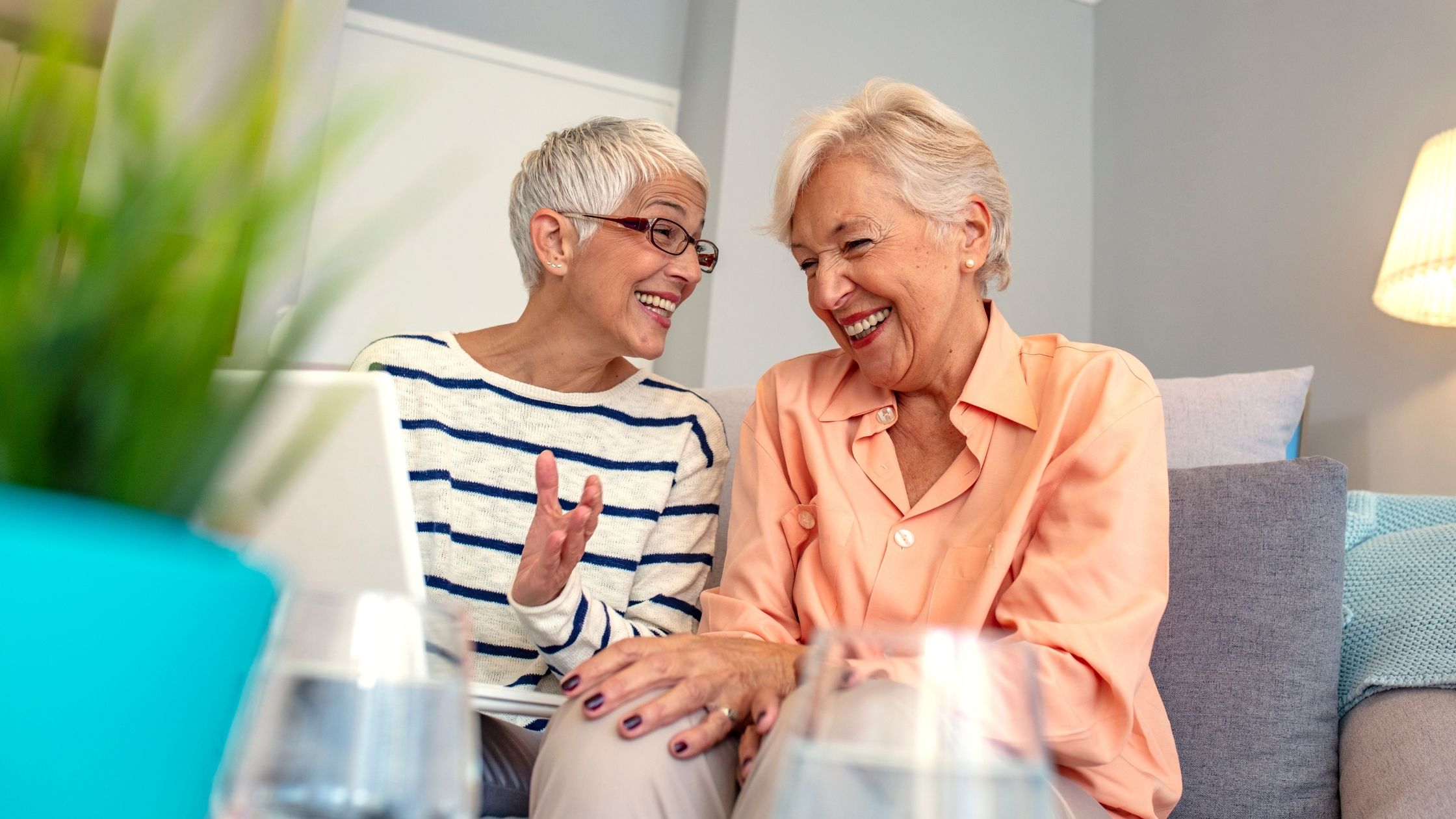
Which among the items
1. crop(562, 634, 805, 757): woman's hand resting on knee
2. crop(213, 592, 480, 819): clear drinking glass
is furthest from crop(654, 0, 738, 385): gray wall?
crop(213, 592, 480, 819): clear drinking glass

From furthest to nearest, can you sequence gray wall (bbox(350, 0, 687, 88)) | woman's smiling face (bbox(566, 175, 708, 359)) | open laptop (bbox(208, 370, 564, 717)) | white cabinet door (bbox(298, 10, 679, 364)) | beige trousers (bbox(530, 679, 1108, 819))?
gray wall (bbox(350, 0, 687, 88)) < white cabinet door (bbox(298, 10, 679, 364)) < woman's smiling face (bbox(566, 175, 708, 359)) < beige trousers (bbox(530, 679, 1108, 819)) < open laptop (bbox(208, 370, 564, 717))

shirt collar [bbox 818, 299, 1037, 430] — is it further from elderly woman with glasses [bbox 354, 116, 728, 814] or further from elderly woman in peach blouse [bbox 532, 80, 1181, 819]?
elderly woman with glasses [bbox 354, 116, 728, 814]

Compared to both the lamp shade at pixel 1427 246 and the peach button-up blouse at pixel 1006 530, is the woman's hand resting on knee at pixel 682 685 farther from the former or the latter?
the lamp shade at pixel 1427 246

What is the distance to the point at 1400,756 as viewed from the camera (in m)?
1.28

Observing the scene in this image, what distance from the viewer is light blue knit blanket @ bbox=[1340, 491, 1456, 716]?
4.50 feet

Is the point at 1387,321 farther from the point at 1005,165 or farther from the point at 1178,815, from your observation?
the point at 1178,815

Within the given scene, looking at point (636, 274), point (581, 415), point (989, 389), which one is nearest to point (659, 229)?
point (636, 274)

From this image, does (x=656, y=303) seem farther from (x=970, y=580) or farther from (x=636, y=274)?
(x=970, y=580)

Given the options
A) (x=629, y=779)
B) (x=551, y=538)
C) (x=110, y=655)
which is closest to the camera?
(x=110, y=655)

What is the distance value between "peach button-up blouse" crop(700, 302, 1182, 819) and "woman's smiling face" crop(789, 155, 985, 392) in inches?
2.4

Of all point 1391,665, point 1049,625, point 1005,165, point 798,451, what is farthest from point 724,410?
point 1005,165

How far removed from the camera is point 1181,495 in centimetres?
156

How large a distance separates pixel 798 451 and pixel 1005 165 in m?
2.83

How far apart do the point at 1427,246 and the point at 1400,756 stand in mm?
1690
